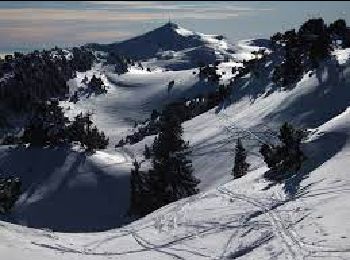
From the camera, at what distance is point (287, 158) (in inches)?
1864

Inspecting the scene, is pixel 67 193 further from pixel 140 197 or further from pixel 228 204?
pixel 228 204

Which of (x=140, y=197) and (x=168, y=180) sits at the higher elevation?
(x=168, y=180)

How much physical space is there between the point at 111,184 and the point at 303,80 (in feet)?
134

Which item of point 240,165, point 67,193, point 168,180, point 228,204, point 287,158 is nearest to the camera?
point 228,204

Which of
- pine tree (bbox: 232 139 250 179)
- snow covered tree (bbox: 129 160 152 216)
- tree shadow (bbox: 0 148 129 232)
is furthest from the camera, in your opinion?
tree shadow (bbox: 0 148 129 232)

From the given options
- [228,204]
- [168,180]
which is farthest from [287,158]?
[168,180]

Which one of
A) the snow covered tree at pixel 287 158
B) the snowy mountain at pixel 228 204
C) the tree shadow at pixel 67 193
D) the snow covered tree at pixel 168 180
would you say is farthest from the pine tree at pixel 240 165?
the tree shadow at pixel 67 193

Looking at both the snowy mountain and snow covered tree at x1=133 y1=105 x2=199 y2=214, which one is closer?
the snowy mountain

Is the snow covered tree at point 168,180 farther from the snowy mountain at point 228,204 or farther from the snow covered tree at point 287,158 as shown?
the snow covered tree at point 287,158

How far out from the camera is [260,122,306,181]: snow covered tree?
1815 inches

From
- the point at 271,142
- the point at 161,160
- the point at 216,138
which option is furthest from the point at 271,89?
the point at 161,160

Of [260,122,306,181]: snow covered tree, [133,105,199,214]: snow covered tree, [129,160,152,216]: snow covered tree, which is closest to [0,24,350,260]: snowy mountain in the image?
[260,122,306,181]: snow covered tree

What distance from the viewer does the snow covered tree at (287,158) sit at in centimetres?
4609

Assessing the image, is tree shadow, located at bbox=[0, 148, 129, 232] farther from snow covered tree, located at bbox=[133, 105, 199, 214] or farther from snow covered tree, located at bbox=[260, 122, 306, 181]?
snow covered tree, located at bbox=[260, 122, 306, 181]
